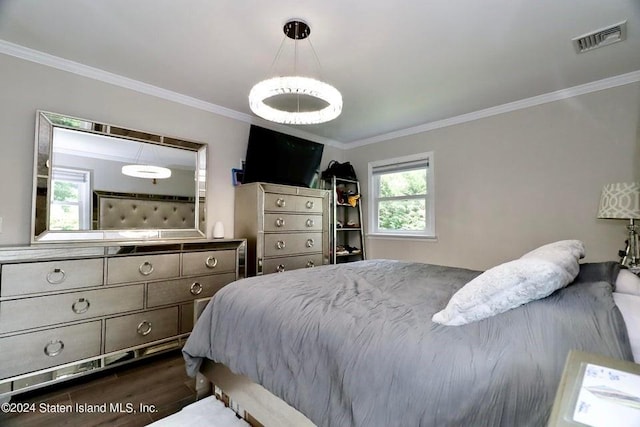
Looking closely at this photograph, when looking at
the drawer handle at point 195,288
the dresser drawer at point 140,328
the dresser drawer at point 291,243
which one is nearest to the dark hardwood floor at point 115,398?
the dresser drawer at point 140,328

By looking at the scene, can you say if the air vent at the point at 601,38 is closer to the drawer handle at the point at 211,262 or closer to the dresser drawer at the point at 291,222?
the dresser drawer at the point at 291,222

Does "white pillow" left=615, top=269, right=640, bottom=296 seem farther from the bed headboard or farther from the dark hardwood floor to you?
the bed headboard

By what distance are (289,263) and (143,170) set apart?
1.67 metres

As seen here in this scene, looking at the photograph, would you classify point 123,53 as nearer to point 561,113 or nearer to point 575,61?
point 575,61

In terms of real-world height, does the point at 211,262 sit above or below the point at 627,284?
below

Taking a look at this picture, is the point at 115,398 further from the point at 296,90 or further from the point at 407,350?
the point at 296,90

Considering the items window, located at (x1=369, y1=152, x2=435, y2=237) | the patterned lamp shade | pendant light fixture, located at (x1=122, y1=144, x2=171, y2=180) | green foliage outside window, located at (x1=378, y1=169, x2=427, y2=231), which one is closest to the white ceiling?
pendant light fixture, located at (x1=122, y1=144, x2=171, y2=180)

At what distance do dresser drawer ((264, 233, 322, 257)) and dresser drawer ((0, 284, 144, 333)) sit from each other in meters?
1.18

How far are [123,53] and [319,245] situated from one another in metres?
2.54

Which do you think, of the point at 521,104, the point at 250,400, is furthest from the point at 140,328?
the point at 521,104

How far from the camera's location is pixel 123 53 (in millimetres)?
2123

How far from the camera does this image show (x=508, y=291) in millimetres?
970

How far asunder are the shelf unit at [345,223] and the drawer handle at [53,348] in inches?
106

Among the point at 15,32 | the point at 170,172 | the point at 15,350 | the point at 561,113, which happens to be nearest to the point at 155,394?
the point at 15,350
